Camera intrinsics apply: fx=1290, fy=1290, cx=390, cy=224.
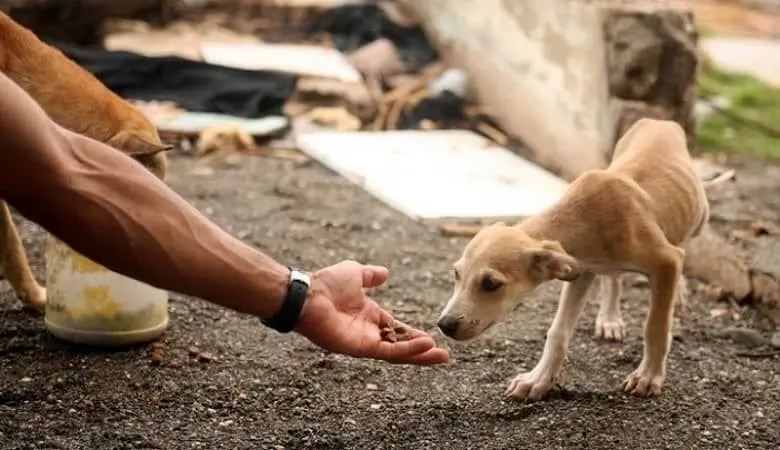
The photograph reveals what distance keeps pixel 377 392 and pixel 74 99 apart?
3.99ft

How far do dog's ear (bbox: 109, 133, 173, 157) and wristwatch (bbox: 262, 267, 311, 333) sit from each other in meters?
0.92

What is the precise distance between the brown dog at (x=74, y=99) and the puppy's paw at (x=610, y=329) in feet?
4.68

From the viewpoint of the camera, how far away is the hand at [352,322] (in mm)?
2824

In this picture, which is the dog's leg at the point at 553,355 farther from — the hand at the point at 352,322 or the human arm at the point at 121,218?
the human arm at the point at 121,218

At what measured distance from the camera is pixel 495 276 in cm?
322

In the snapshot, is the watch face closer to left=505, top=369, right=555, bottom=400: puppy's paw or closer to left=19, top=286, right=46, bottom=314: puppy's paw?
left=505, top=369, right=555, bottom=400: puppy's paw

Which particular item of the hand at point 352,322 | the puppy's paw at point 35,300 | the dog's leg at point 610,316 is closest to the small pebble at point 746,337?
the dog's leg at point 610,316

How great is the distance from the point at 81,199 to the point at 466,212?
10.1 feet

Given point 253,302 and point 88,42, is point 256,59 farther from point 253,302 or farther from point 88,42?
point 253,302

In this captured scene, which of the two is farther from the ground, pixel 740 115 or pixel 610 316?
pixel 610 316

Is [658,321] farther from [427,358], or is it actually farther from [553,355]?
[427,358]

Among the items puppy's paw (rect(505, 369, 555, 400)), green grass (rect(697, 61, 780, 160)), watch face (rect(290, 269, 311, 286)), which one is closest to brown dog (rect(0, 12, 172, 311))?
watch face (rect(290, 269, 311, 286))

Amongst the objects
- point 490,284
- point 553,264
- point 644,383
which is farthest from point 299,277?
point 644,383

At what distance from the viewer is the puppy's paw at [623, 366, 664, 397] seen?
3529 millimetres
